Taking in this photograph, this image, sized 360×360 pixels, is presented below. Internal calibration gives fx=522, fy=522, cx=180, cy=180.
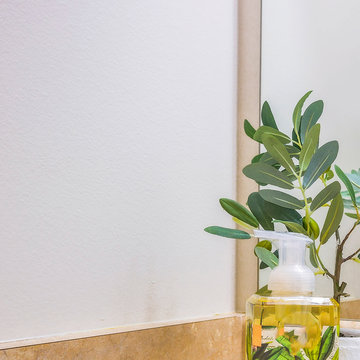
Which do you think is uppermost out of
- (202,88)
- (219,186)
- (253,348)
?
(202,88)

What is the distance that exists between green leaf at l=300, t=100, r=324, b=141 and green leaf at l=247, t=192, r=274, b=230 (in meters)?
0.09

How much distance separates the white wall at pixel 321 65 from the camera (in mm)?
731

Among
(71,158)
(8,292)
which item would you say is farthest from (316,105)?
(8,292)

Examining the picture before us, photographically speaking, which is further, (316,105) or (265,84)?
(265,84)

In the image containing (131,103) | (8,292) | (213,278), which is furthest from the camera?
(213,278)

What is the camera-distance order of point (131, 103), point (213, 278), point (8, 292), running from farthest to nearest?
point (213, 278)
point (131, 103)
point (8, 292)

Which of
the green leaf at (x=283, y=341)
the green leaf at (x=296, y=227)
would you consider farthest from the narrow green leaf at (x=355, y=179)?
the green leaf at (x=283, y=341)

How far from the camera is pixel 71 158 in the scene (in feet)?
1.74

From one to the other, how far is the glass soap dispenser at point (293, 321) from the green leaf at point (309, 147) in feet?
0.37

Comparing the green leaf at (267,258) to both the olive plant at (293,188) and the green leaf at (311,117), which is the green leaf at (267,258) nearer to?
the olive plant at (293,188)

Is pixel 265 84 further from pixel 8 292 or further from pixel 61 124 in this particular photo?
pixel 8 292

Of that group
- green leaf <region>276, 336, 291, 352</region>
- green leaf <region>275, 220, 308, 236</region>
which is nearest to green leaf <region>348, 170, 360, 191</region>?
green leaf <region>275, 220, 308, 236</region>

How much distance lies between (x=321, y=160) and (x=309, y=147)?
23mm

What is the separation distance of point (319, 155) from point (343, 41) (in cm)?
26
